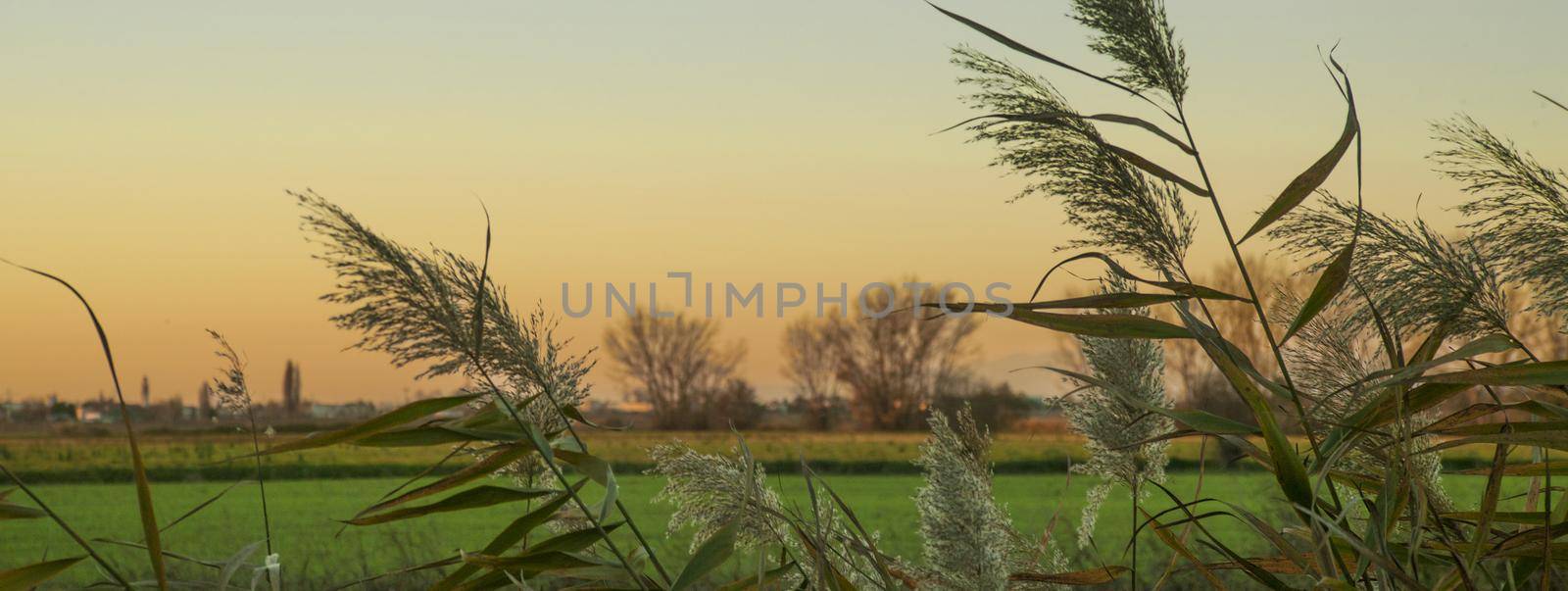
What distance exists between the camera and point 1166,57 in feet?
5.24

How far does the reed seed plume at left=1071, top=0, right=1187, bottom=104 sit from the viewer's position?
160 centimetres

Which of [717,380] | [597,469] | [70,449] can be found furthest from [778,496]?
[70,449]

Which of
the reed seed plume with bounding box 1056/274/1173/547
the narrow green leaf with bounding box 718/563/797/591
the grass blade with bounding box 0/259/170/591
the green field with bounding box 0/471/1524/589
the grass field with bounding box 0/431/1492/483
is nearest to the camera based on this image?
the grass blade with bounding box 0/259/170/591

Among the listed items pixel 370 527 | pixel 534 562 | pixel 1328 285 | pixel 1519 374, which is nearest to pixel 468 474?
pixel 534 562

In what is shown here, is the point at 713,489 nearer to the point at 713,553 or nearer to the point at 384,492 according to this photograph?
A: the point at 713,553

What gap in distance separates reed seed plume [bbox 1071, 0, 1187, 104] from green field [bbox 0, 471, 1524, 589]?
194 inches

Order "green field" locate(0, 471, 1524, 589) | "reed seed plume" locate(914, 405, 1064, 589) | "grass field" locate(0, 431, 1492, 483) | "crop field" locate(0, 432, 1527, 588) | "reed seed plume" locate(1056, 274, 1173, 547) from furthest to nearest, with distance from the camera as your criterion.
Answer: "grass field" locate(0, 431, 1492, 483) → "crop field" locate(0, 432, 1527, 588) → "green field" locate(0, 471, 1524, 589) → "reed seed plume" locate(1056, 274, 1173, 547) → "reed seed plume" locate(914, 405, 1064, 589)

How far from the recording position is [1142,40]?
1604 mm

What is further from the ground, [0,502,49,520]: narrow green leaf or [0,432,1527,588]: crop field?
[0,502,49,520]: narrow green leaf

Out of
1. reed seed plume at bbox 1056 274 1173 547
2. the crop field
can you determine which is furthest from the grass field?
reed seed plume at bbox 1056 274 1173 547

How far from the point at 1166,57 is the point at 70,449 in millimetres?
32287

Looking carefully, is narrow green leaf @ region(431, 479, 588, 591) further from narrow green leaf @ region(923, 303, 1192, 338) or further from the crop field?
the crop field

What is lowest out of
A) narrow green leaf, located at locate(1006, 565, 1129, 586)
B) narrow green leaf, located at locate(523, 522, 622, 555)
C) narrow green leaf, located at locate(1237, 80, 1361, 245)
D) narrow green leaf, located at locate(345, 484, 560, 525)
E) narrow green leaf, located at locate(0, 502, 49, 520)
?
narrow green leaf, located at locate(1006, 565, 1129, 586)

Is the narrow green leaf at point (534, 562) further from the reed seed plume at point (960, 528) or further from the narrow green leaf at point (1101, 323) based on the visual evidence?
the reed seed plume at point (960, 528)
